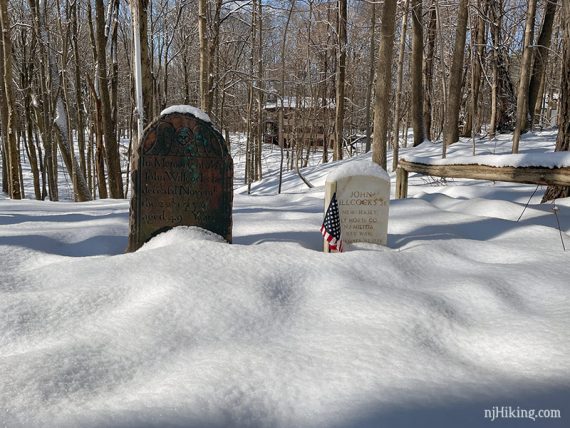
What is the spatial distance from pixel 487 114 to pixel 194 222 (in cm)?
3603

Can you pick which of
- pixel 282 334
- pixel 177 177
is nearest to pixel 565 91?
pixel 177 177

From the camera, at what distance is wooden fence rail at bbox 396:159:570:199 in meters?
4.35

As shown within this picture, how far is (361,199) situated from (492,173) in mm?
2349

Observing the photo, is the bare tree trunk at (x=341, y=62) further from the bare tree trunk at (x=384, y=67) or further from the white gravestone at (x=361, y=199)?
the white gravestone at (x=361, y=199)

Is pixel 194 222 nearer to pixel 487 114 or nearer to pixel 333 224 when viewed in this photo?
pixel 333 224

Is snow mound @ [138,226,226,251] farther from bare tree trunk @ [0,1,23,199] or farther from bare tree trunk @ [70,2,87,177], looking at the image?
bare tree trunk @ [70,2,87,177]

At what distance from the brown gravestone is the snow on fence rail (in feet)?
10.4

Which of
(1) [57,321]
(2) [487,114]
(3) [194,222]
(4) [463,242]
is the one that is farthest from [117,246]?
(2) [487,114]

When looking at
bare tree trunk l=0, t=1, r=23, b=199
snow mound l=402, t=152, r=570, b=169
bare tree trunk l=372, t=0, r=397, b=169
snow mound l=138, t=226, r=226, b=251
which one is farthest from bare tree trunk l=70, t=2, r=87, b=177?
snow mound l=402, t=152, r=570, b=169

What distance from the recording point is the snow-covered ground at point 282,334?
58.3 inches

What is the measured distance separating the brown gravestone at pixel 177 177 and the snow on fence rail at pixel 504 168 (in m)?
3.17

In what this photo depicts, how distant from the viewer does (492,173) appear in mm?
5176

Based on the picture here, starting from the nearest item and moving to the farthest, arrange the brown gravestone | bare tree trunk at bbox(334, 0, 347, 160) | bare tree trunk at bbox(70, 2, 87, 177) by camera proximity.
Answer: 1. the brown gravestone
2. bare tree trunk at bbox(70, 2, 87, 177)
3. bare tree trunk at bbox(334, 0, 347, 160)

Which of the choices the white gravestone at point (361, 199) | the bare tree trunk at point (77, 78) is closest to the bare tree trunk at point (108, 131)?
the bare tree trunk at point (77, 78)
